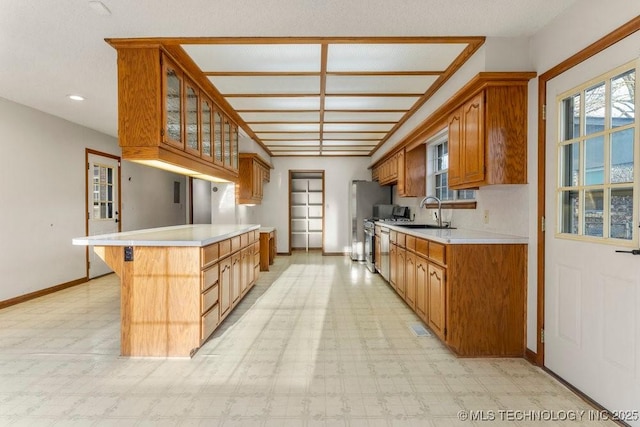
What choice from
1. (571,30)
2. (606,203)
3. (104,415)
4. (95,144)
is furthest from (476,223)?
(95,144)

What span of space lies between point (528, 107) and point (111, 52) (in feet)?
11.0

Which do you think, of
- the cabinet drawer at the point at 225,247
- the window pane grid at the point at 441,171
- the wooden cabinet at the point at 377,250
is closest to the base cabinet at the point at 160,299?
the cabinet drawer at the point at 225,247

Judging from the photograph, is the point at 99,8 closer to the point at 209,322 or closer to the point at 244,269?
the point at 209,322

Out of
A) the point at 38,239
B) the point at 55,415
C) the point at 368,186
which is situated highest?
the point at 368,186

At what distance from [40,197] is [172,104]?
3050 millimetres

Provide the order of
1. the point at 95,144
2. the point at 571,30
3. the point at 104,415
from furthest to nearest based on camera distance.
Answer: the point at 95,144, the point at 571,30, the point at 104,415

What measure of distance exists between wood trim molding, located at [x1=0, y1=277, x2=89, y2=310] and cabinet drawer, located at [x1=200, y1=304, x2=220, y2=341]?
284 centimetres

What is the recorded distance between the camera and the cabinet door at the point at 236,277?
3666 mm

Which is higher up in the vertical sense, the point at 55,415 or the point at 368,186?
the point at 368,186

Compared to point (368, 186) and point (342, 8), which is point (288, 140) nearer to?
point (368, 186)

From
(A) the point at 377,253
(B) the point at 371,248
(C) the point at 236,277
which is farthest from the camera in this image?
(B) the point at 371,248

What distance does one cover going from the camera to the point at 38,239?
4566mm

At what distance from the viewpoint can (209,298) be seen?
2.93 metres

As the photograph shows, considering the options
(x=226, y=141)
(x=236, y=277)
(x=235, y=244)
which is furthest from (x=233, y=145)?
(x=236, y=277)
